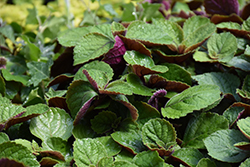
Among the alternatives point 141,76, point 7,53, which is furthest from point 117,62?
point 7,53

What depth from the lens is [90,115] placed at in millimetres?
779

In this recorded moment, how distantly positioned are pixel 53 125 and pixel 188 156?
37 cm

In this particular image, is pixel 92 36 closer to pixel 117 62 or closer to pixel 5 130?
pixel 117 62

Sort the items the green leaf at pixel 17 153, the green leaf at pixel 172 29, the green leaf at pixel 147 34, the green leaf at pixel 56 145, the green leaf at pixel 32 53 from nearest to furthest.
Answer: the green leaf at pixel 17 153
the green leaf at pixel 56 145
the green leaf at pixel 147 34
the green leaf at pixel 172 29
the green leaf at pixel 32 53

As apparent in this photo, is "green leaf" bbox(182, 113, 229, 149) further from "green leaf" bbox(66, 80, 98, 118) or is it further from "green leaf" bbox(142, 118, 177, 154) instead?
"green leaf" bbox(66, 80, 98, 118)

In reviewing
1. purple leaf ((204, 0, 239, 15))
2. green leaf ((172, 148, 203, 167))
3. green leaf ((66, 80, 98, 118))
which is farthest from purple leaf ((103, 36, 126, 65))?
purple leaf ((204, 0, 239, 15))

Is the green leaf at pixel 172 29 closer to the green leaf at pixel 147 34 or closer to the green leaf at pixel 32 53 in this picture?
the green leaf at pixel 147 34

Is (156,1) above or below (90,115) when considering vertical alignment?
above

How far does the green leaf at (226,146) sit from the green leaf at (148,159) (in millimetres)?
121

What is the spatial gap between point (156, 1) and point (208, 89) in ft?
2.60

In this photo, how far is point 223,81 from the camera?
0.82 m

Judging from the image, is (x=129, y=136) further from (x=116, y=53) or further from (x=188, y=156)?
(x=116, y=53)

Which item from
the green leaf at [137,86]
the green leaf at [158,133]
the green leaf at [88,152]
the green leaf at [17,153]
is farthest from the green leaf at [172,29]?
the green leaf at [17,153]

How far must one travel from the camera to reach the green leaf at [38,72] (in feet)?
3.05
